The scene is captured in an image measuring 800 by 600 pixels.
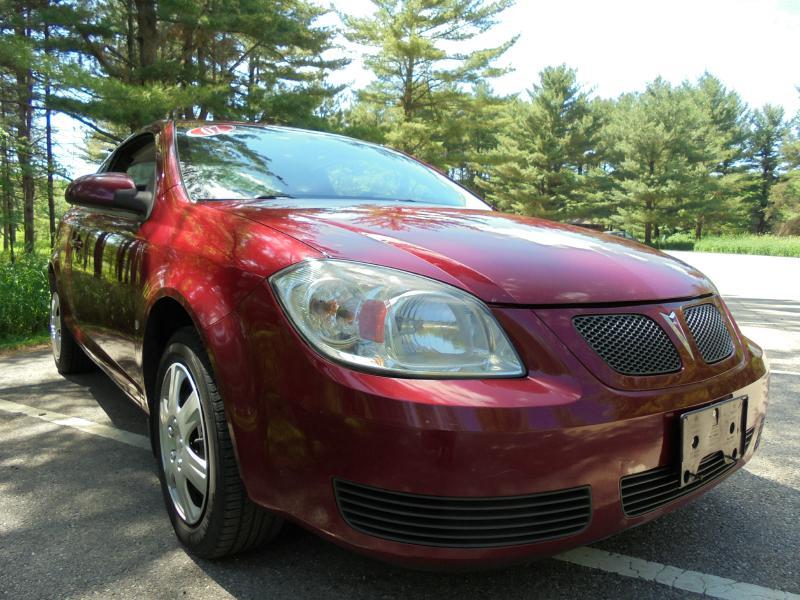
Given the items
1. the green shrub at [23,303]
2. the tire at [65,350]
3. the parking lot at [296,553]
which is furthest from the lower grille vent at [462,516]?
the green shrub at [23,303]

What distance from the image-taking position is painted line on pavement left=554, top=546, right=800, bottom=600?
5.38 ft

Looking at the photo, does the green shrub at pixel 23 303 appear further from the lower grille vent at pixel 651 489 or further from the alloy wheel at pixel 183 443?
the lower grille vent at pixel 651 489

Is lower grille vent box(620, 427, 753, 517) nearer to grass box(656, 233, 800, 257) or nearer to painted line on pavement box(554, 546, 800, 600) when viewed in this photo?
painted line on pavement box(554, 546, 800, 600)

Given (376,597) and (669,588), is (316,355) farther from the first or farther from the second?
(669,588)

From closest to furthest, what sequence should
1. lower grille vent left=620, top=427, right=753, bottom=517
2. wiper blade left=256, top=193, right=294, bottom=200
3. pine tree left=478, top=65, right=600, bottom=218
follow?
lower grille vent left=620, top=427, right=753, bottom=517 → wiper blade left=256, top=193, right=294, bottom=200 → pine tree left=478, top=65, right=600, bottom=218

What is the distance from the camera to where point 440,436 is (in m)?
1.23

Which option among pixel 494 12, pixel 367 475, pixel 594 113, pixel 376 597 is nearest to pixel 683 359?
pixel 367 475

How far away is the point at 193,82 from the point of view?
13.9 m

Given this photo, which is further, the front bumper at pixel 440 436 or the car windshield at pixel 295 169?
the car windshield at pixel 295 169

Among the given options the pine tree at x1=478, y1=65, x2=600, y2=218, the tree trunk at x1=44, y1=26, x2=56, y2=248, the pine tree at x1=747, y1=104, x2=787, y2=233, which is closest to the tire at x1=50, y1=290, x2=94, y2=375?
the tree trunk at x1=44, y1=26, x2=56, y2=248

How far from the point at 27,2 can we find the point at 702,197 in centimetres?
4306

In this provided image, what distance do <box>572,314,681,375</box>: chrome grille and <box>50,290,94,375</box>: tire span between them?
345 centimetres

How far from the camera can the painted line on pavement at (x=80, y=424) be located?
2.83 meters

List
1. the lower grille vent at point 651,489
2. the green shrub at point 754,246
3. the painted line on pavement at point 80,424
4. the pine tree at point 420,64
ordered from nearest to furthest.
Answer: the lower grille vent at point 651,489 < the painted line on pavement at point 80,424 < the pine tree at point 420,64 < the green shrub at point 754,246
